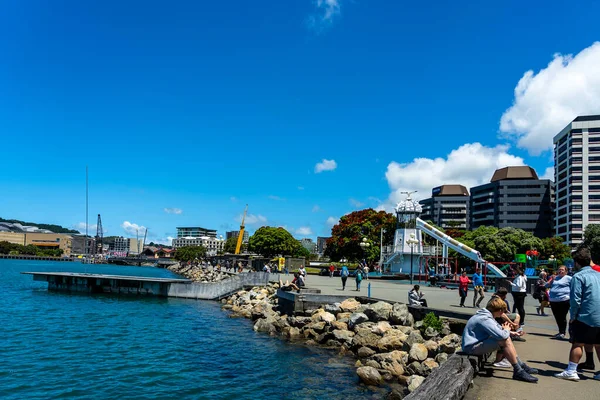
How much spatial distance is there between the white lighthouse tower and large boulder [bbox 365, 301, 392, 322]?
1431 inches

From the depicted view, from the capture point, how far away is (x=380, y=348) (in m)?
17.9

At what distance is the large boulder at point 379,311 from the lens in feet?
68.3

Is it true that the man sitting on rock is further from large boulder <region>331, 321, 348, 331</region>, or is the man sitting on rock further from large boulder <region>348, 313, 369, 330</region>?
large boulder <region>331, 321, 348, 331</region>

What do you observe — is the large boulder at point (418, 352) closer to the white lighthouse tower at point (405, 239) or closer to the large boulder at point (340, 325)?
the large boulder at point (340, 325)

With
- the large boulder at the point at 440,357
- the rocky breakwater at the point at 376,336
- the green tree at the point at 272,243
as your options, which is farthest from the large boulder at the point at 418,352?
the green tree at the point at 272,243

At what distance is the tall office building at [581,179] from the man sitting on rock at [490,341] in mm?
115312

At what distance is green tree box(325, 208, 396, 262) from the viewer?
70.6 meters

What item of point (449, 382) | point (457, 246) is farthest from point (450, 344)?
point (457, 246)

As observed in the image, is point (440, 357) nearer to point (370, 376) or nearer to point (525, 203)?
point (370, 376)

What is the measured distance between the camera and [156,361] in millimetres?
17969

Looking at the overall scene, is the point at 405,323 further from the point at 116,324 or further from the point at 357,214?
the point at 357,214

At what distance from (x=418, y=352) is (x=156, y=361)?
10150 mm

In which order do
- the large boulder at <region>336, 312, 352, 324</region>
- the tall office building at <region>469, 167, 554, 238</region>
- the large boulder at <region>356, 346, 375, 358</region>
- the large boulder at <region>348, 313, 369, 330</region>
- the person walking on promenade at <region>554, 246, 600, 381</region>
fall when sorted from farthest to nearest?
the tall office building at <region>469, 167, 554, 238</region>
the large boulder at <region>336, 312, 352, 324</region>
the large boulder at <region>348, 313, 369, 330</region>
the large boulder at <region>356, 346, 375, 358</region>
the person walking on promenade at <region>554, 246, 600, 381</region>

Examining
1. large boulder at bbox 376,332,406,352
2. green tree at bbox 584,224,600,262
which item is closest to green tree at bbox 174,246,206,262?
green tree at bbox 584,224,600,262
